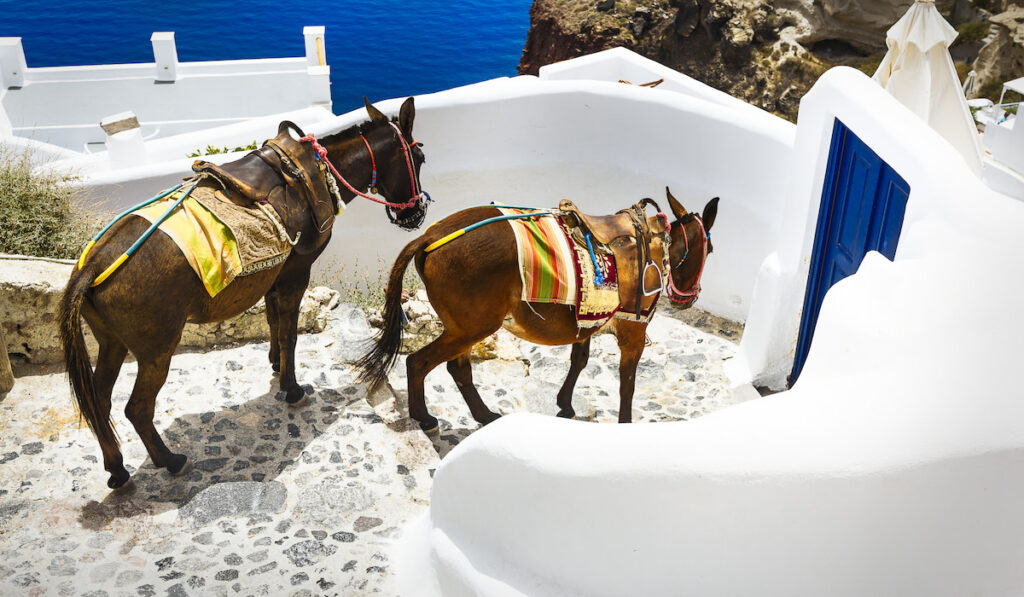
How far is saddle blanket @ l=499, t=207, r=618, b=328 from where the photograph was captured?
5.01 metres

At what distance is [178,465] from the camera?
491 centimetres

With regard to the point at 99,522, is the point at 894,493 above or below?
above

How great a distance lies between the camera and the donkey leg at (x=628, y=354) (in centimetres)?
540

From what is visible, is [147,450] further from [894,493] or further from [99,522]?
[894,493]

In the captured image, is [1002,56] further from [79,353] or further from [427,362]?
[79,353]

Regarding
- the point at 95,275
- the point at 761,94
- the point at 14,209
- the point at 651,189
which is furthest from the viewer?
the point at 761,94

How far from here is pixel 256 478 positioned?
4.98 metres

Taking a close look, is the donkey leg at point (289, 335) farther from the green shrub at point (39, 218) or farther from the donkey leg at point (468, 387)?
the green shrub at point (39, 218)

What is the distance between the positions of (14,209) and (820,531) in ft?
19.0

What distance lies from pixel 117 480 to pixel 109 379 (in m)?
0.58

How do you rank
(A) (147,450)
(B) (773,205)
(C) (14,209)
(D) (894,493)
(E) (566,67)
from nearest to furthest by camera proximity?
1. (D) (894,493)
2. (A) (147,450)
3. (C) (14,209)
4. (B) (773,205)
5. (E) (566,67)

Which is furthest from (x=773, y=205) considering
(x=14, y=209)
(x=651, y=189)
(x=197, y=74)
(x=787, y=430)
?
(x=197, y=74)

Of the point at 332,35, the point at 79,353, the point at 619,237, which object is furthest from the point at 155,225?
the point at 332,35

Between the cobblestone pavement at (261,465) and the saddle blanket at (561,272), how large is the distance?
49.5 inches
